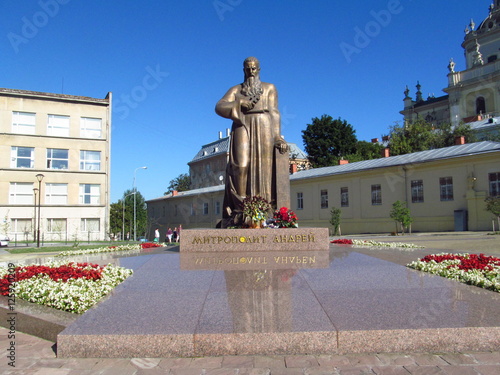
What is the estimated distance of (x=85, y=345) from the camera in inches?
155

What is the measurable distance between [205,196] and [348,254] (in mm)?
44757

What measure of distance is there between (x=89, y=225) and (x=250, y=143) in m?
31.7

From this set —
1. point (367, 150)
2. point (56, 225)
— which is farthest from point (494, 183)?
point (56, 225)

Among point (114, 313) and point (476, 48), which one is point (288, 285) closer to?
point (114, 313)

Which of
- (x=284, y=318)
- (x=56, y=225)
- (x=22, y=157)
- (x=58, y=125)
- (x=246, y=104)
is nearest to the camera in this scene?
(x=284, y=318)

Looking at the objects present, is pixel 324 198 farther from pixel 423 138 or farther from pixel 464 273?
pixel 464 273

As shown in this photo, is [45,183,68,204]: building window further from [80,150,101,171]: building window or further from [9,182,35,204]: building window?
[80,150,101,171]: building window

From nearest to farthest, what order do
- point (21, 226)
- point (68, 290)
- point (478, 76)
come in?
point (68, 290) → point (21, 226) → point (478, 76)

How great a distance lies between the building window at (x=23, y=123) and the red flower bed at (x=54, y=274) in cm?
3359

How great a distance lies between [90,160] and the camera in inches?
1522

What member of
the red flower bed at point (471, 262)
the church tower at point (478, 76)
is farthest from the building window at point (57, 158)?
the church tower at point (478, 76)

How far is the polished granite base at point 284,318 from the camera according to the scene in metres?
3.90

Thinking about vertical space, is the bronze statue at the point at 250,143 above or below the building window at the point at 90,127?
below

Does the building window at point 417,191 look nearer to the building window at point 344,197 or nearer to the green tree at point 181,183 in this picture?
the building window at point 344,197
